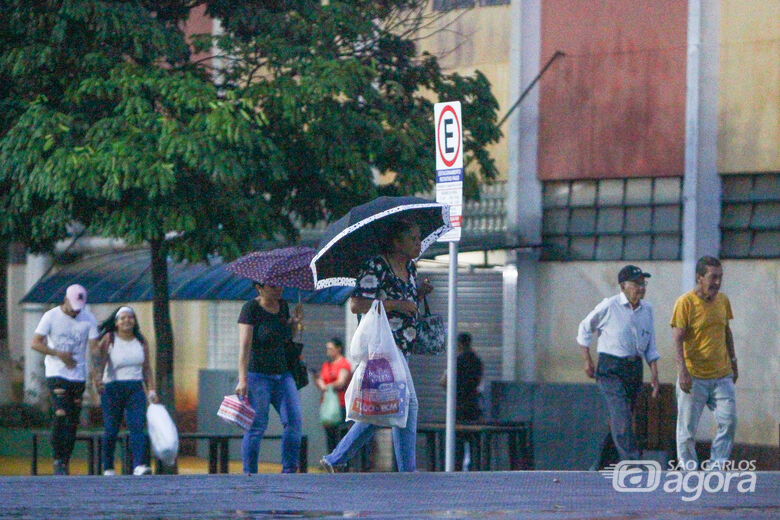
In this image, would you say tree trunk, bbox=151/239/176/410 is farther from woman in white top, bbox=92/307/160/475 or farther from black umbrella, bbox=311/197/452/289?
black umbrella, bbox=311/197/452/289

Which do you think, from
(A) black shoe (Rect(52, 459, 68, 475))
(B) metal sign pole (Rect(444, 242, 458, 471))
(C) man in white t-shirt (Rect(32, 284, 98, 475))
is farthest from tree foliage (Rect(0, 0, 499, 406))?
(B) metal sign pole (Rect(444, 242, 458, 471))

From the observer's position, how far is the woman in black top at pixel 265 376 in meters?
10.7

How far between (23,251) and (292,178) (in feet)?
40.4

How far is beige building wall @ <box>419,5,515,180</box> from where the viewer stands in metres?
17.6

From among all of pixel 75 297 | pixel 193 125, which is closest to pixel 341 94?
pixel 193 125

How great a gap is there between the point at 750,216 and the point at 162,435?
22.8 feet

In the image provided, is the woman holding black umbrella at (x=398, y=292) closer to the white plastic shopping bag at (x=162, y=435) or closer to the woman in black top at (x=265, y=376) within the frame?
the woman in black top at (x=265, y=376)

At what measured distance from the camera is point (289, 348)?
10898 millimetres

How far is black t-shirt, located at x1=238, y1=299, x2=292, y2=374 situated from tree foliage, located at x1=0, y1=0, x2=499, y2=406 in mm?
2479

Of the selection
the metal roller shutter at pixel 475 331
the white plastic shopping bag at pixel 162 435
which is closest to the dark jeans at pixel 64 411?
the white plastic shopping bag at pixel 162 435

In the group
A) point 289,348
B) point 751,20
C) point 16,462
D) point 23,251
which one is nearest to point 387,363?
point 289,348

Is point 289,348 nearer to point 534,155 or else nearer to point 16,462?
point 534,155

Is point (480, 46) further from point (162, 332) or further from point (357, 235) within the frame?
point (357, 235)

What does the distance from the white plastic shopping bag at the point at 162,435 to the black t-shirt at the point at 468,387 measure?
12.4ft
